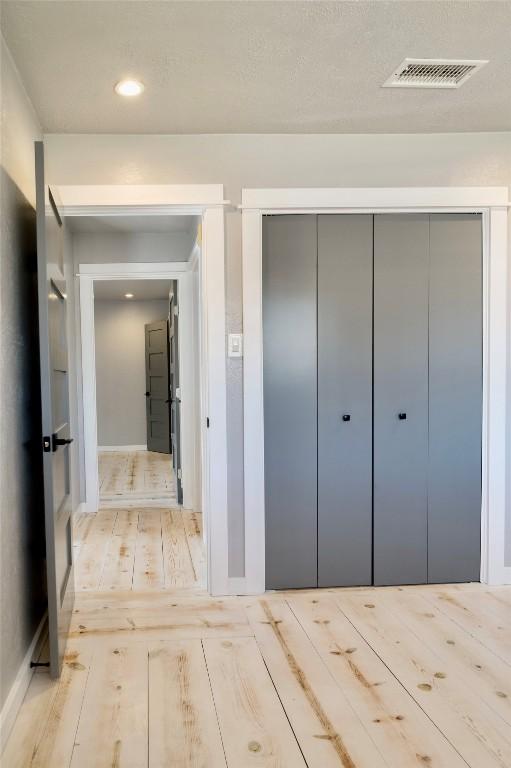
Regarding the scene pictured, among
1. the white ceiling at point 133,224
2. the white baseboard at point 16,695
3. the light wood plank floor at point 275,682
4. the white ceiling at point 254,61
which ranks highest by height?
the white ceiling at point 254,61

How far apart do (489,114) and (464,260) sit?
0.73m

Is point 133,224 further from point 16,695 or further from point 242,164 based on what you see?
point 16,695

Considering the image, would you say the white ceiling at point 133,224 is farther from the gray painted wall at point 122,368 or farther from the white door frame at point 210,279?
the gray painted wall at point 122,368

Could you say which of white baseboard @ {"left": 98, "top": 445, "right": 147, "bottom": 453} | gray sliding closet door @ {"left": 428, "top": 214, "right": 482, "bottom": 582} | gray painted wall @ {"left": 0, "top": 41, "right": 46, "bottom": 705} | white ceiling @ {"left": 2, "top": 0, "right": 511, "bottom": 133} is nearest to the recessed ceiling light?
white ceiling @ {"left": 2, "top": 0, "right": 511, "bottom": 133}

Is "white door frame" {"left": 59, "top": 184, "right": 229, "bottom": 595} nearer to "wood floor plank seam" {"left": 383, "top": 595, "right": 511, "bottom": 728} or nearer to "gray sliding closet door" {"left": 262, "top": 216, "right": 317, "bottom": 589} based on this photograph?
"gray sliding closet door" {"left": 262, "top": 216, "right": 317, "bottom": 589}

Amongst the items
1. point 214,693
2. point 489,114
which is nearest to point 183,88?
point 489,114

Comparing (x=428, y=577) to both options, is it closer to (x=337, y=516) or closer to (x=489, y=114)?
(x=337, y=516)

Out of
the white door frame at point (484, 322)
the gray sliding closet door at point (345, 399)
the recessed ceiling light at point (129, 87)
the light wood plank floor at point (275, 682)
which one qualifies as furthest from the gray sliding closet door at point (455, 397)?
the recessed ceiling light at point (129, 87)

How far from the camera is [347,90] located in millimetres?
2613

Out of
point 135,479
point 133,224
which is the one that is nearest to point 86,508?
point 135,479

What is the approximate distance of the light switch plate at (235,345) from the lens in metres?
3.10

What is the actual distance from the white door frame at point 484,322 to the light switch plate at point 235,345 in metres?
0.03

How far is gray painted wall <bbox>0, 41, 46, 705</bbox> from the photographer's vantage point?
6.91 feet

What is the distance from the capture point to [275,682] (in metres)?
2.27
